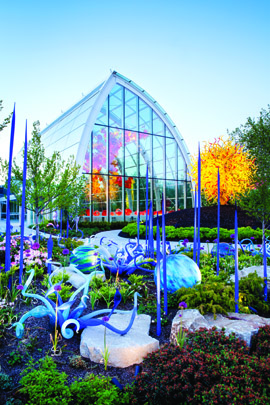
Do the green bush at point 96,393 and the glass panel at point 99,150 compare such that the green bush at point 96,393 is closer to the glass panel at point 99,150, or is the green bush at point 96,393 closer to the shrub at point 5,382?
the shrub at point 5,382

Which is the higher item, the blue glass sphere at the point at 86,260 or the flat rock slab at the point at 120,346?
the blue glass sphere at the point at 86,260

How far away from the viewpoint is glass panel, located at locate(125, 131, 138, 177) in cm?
1677

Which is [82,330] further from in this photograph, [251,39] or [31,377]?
[251,39]

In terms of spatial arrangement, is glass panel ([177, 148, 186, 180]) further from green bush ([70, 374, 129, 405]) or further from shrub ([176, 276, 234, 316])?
green bush ([70, 374, 129, 405])


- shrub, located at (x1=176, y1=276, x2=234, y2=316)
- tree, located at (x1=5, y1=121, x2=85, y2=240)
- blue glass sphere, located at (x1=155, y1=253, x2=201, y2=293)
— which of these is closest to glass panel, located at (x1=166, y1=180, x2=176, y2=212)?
tree, located at (x1=5, y1=121, x2=85, y2=240)

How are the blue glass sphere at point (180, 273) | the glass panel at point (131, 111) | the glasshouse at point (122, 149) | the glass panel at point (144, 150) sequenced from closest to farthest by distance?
the blue glass sphere at point (180, 273) < the glasshouse at point (122, 149) < the glass panel at point (131, 111) < the glass panel at point (144, 150)

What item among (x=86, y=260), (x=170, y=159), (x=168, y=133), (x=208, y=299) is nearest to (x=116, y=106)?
(x=168, y=133)

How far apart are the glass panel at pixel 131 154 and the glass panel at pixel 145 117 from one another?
33.9 inches

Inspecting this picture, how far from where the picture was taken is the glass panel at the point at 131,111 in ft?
55.8

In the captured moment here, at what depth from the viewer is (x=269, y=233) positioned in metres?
8.52

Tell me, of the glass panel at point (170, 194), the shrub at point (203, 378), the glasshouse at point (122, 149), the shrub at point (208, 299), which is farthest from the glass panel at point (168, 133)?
the shrub at point (203, 378)

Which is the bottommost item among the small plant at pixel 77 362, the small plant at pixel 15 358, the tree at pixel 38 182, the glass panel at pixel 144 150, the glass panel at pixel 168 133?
the small plant at pixel 77 362

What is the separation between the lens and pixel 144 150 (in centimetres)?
1759

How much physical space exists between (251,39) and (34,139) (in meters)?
5.03
